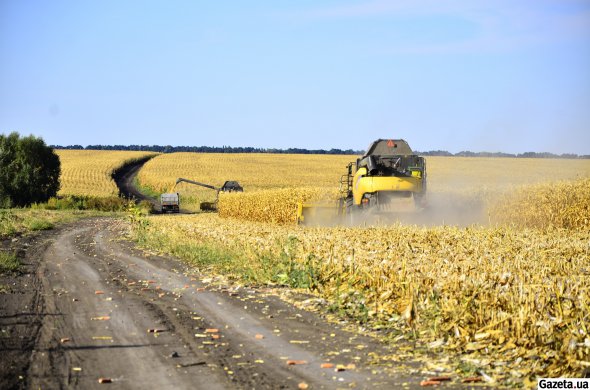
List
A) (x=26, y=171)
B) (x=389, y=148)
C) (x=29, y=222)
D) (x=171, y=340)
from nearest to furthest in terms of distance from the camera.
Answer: (x=171, y=340)
(x=389, y=148)
(x=29, y=222)
(x=26, y=171)

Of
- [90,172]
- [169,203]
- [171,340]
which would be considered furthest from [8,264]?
[90,172]

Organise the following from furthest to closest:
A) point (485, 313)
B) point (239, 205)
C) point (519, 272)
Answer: point (239, 205) < point (519, 272) < point (485, 313)

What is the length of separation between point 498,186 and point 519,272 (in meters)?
18.7

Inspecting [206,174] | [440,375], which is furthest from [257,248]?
[206,174]

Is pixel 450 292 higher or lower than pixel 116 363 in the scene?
higher

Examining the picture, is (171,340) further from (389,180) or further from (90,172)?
(90,172)

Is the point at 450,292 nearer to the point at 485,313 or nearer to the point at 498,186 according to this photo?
the point at 485,313

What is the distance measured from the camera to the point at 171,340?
9477 millimetres

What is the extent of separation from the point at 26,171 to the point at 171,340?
186 ft

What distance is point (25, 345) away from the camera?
9.18 m

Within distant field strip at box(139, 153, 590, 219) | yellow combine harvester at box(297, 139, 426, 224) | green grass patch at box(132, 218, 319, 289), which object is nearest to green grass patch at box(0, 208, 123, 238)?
distant field strip at box(139, 153, 590, 219)

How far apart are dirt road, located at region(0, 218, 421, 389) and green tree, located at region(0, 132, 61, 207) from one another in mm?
48664

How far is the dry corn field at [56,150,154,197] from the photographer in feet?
260

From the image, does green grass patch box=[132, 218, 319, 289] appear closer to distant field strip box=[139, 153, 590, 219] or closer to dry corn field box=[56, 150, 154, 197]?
distant field strip box=[139, 153, 590, 219]
